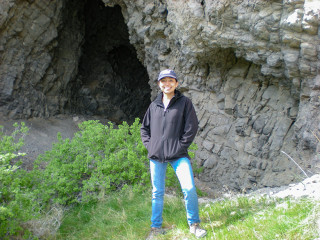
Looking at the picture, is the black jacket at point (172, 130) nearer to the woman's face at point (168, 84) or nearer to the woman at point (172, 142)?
the woman at point (172, 142)

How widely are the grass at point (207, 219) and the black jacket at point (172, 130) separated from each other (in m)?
0.86

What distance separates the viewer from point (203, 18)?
7.17 metres

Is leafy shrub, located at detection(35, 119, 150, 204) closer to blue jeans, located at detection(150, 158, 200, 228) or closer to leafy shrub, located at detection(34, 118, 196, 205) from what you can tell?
leafy shrub, located at detection(34, 118, 196, 205)

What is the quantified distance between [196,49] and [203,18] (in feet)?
2.54

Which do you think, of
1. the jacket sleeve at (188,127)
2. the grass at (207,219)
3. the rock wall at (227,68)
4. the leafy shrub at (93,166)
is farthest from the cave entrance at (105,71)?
the jacket sleeve at (188,127)

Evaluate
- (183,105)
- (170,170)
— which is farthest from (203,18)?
(183,105)

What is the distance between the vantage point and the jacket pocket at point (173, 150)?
3.42m

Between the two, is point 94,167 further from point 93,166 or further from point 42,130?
point 42,130

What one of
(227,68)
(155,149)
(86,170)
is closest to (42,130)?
(86,170)

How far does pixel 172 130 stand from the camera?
3496 millimetres

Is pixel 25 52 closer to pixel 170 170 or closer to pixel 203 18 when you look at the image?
pixel 203 18

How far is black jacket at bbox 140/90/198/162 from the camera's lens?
11.3ft

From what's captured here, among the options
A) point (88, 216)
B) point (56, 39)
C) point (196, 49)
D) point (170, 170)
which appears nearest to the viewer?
point (88, 216)

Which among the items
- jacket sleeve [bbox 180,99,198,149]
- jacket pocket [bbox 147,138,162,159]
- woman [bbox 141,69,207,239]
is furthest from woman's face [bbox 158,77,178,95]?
jacket pocket [bbox 147,138,162,159]
